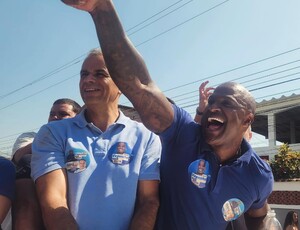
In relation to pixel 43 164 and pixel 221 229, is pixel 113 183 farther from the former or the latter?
pixel 221 229

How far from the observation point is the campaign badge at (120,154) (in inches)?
80.7

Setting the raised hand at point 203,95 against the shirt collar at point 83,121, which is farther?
the raised hand at point 203,95

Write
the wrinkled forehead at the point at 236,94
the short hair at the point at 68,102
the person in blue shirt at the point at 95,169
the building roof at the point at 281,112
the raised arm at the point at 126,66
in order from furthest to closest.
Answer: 1. the building roof at the point at 281,112
2. the short hair at the point at 68,102
3. the wrinkled forehead at the point at 236,94
4. the person in blue shirt at the point at 95,169
5. the raised arm at the point at 126,66

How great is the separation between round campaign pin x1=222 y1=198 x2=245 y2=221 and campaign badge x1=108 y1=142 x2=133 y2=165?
26.0 inches

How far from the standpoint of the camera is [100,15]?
1601 millimetres

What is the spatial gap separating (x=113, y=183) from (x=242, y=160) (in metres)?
0.85

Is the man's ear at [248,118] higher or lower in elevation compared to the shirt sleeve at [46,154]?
lower

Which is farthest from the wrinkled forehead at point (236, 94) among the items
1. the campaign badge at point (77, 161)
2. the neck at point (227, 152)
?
the campaign badge at point (77, 161)

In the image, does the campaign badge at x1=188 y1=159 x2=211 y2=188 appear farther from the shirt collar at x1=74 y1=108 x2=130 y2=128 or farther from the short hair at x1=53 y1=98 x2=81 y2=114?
the short hair at x1=53 y1=98 x2=81 y2=114

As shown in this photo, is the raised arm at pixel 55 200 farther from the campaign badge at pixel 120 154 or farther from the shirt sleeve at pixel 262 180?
the shirt sleeve at pixel 262 180

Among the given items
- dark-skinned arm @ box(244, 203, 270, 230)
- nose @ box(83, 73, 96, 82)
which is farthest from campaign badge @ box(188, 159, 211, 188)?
nose @ box(83, 73, 96, 82)

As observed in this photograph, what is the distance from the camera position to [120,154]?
A: 2076 millimetres

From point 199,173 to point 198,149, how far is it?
0.15m

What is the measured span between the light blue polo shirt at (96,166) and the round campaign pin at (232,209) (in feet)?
1.56
